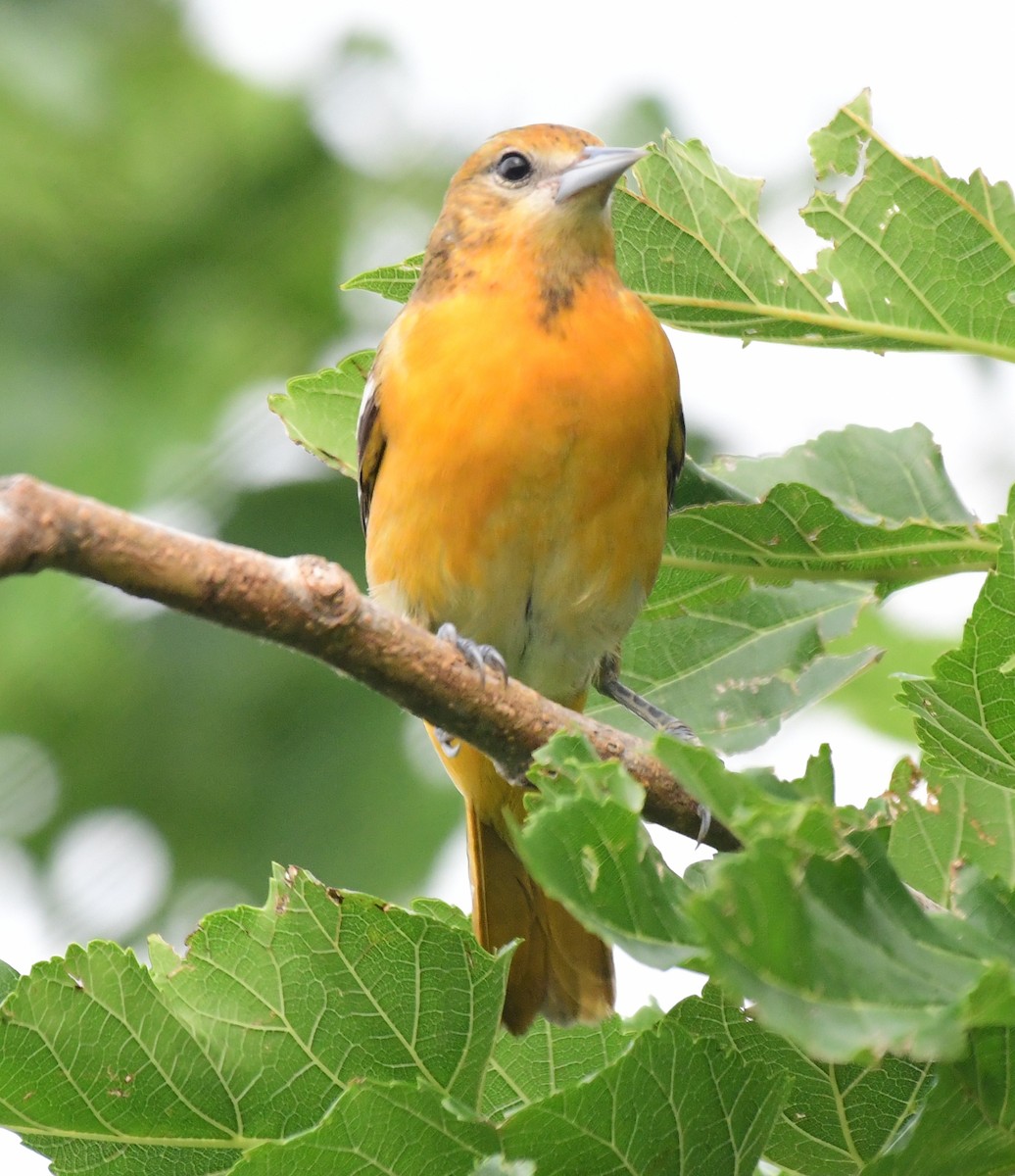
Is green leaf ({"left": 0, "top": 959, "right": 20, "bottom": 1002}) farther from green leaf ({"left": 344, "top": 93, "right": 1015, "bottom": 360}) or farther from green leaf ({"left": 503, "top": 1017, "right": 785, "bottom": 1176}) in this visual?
green leaf ({"left": 344, "top": 93, "right": 1015, "bottom": 360})

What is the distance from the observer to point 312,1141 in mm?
2064

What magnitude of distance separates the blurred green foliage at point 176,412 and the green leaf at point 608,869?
14.5 ft

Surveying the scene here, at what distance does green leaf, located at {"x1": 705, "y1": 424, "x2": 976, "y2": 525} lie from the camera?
3.18 meters

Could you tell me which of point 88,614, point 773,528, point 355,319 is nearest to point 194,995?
point 773,528

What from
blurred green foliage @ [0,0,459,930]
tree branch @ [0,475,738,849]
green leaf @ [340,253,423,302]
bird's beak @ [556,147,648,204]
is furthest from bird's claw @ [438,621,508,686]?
blurred green foliage @ [0,0,459,930]

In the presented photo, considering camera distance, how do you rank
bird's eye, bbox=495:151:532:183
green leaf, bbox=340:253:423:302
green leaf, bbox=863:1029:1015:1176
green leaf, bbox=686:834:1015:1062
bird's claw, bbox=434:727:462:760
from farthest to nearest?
bird's eye, bbox=495:151:532:183
bird's claw, bbox=434:727:462:760
green leaf, bbox=340:253:423:302
green leaf, bbox=863:1029:1015:1176
green leaf, bbox=686:834:1015:1062

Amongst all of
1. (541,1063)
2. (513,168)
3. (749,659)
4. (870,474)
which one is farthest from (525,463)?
(541,1063)

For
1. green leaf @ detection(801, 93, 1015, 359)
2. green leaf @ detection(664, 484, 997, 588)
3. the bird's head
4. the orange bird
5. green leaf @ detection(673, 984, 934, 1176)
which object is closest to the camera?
green leaf @ detection(673, 984, 934, 1176)

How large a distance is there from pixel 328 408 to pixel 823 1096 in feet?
6.12

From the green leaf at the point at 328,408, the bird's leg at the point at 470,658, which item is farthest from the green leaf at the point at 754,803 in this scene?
the green leaf at the point at 328,408

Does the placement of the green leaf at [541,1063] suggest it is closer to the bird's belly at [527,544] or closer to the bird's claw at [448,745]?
the bird's belly at [527,544]

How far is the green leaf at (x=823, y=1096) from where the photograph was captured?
226cm

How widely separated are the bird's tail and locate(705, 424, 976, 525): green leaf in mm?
865

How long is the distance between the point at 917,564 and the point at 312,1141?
1.53m
